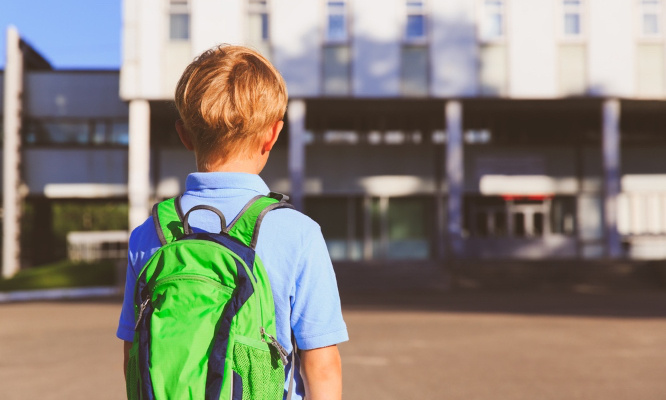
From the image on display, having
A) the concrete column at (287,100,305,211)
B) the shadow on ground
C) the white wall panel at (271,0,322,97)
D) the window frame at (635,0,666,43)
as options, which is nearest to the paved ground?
the shadow on ground

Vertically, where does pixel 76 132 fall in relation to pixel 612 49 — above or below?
below

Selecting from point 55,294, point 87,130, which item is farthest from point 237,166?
point 87,130

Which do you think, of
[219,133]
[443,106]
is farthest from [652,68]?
[219,133]

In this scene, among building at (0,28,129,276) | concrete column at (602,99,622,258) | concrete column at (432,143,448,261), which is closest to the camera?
concrete column at (602,99,622,258)

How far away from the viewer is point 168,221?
1627 millimetres

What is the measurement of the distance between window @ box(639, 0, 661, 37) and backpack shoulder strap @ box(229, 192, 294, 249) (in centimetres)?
2698

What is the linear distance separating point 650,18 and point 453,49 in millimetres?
7231

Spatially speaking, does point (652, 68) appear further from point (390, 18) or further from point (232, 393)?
point (232, 393)

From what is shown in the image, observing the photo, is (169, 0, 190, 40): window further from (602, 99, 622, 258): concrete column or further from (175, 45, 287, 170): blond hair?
(175, 45, 287, 170): blond hair

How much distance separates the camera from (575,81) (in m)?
25.0

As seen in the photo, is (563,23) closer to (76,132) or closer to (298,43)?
(298,43)

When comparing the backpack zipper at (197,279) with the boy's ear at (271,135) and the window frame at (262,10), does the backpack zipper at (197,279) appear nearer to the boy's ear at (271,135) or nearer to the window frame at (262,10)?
the boy's ear at (271,135)

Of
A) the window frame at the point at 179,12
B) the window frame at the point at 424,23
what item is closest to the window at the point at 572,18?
the window frame at the point at 424,23

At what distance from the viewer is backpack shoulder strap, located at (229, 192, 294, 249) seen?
1.53 m
